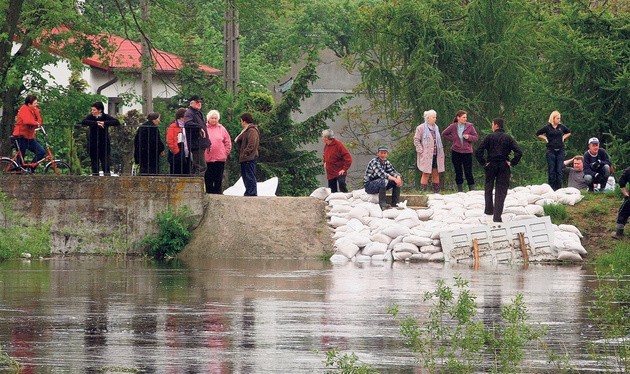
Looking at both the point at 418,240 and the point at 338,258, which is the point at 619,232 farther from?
the point at 338,258

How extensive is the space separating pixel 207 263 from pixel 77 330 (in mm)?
10895

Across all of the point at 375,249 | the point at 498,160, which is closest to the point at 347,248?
the point at 375,249

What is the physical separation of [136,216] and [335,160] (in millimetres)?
4262

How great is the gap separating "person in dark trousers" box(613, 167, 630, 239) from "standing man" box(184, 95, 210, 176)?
276 inches

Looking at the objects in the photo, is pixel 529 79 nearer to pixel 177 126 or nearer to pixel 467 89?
pixel 467 89

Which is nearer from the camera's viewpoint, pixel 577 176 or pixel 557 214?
pixel 557 214

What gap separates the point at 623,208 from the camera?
959 inches

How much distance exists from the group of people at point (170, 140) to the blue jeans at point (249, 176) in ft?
0.45

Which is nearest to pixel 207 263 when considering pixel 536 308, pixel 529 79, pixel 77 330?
pixel 536 308

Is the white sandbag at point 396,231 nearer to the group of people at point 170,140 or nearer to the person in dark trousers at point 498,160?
the person in dark trousers at point 498,160

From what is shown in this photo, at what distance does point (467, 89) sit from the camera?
142ft

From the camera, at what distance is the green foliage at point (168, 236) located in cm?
2553

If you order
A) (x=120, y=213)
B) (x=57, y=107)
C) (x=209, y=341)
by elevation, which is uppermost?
(x=57, y=107)

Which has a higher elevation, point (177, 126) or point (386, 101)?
point (386, 101)
